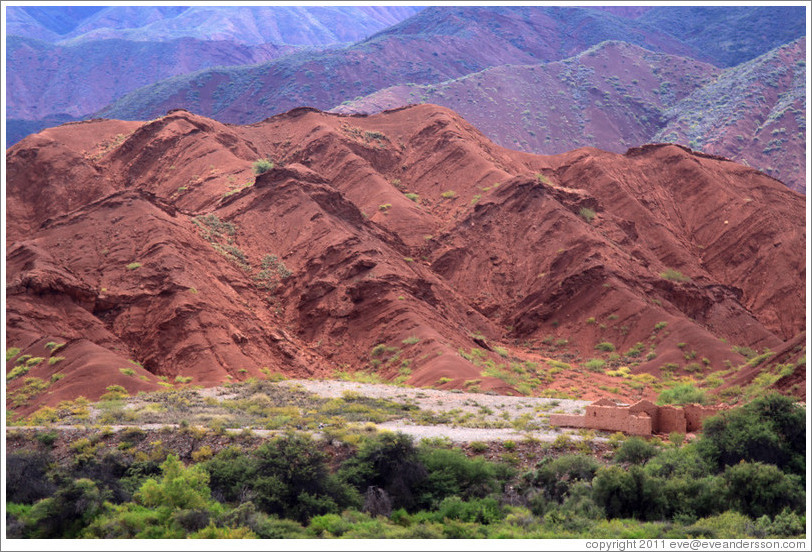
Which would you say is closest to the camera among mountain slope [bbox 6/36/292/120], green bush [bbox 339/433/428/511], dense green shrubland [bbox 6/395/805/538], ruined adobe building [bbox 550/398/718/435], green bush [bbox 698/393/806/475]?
dense green shrubland [bbox 6/395/805/538]

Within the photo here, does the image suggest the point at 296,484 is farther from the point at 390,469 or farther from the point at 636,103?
the point at 636,103

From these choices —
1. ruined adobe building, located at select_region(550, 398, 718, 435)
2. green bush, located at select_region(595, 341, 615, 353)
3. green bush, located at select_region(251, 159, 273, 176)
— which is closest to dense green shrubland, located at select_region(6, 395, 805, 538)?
ruined adobe building, located at select_region(550, 398, 718, 435)

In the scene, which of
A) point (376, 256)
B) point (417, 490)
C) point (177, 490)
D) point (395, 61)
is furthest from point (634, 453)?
point (395, 61)

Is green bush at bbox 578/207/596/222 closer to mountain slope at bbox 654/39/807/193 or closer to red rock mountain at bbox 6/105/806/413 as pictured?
red rock mountain at bbox 6/105/806/413

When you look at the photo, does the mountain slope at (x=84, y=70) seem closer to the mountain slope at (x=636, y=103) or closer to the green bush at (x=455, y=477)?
the mountain slope at (x=636, y=103)

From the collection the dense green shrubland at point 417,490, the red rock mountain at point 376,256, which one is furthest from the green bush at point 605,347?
the dense green shrubland at point 417,490
